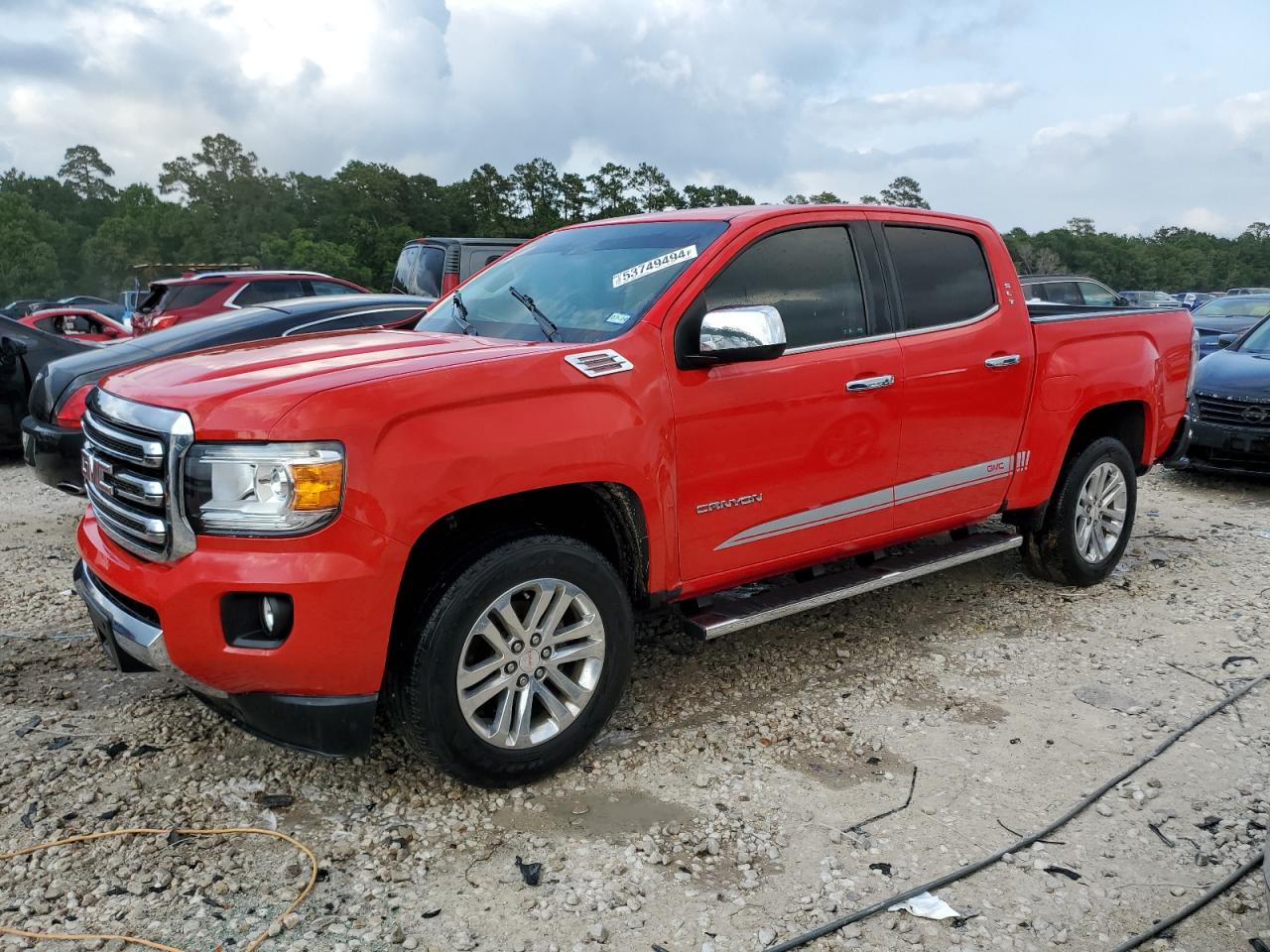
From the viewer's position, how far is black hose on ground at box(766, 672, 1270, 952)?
8.46 feet

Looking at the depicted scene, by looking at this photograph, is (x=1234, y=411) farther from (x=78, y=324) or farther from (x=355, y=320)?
(x=78, y=324)

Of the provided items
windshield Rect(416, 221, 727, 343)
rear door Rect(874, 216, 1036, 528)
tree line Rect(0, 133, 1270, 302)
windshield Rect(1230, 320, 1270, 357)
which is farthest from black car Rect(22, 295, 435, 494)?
tree line Rect(0, 133, 1270, 302)

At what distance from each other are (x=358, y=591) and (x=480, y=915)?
94 cm

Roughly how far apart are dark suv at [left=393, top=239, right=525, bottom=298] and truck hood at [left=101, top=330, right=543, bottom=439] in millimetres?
8742

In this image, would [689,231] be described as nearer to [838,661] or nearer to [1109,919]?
[838,661]

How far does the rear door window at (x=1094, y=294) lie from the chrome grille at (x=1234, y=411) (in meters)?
9.75

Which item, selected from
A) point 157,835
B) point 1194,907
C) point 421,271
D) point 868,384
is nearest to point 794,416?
point 868,384

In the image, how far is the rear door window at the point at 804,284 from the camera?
373 cm

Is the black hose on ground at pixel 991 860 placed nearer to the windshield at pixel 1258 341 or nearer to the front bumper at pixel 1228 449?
the front bumper at pixel 1228 449

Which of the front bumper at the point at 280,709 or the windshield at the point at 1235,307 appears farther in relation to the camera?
the windshield at the point at 1235,307

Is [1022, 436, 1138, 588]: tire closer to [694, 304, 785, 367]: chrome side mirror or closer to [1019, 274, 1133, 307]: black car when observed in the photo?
[694, 304, 785, 367]: chrome side mirror

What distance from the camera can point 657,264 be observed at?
371 centimetres

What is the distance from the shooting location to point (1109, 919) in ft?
8.70

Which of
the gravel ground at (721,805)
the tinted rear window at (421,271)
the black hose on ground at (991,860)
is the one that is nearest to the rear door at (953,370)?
the gravel ground at (721,805)
